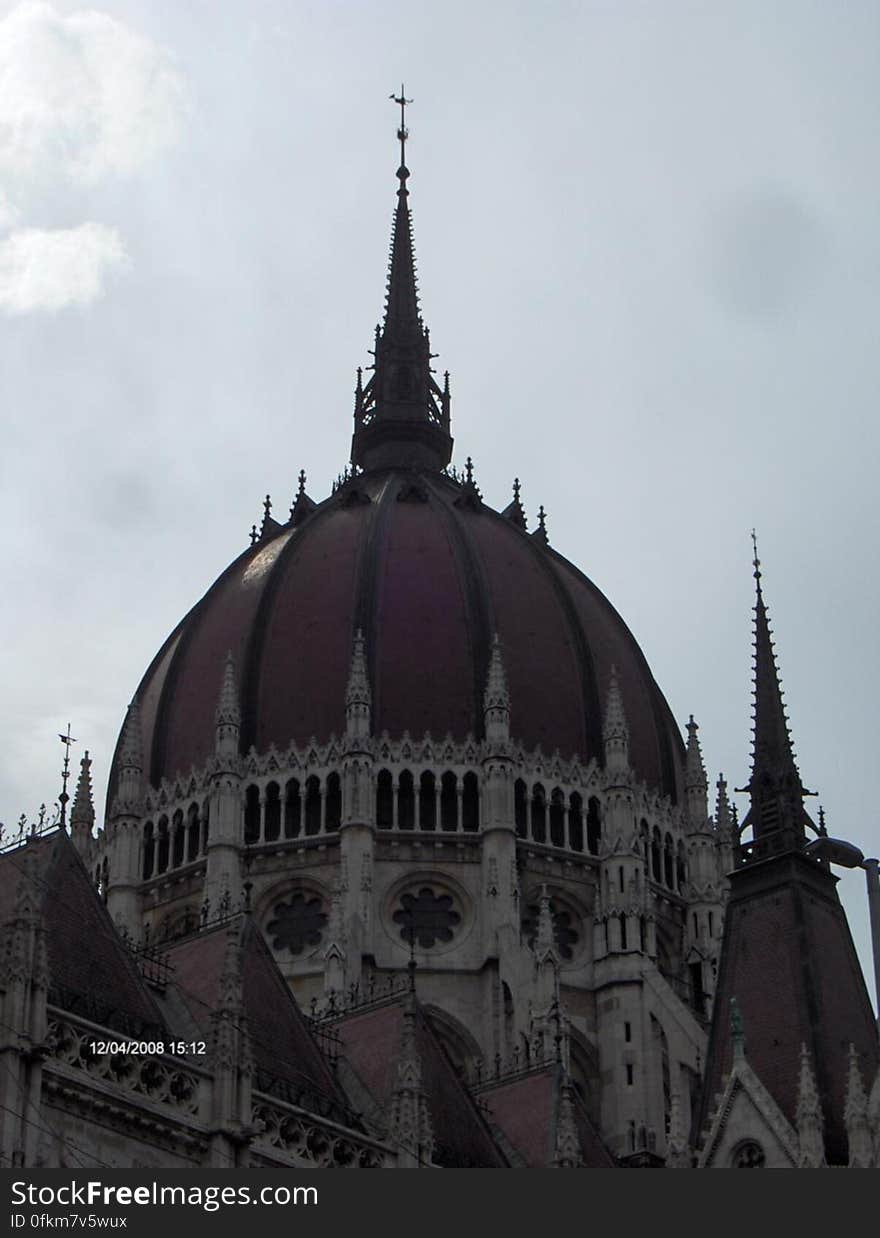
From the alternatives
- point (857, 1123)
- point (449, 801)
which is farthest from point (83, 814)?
point (857, 1123)

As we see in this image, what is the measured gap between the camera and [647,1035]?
59.8 m

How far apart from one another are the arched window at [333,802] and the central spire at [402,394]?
52.6 ft

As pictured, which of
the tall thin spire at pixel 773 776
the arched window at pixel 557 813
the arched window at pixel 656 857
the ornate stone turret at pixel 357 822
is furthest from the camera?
the arched window at pixel 656 857

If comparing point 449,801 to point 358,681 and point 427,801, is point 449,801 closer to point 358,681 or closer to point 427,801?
point 427,801

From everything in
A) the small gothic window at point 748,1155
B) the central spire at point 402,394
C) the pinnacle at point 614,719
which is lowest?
the small gothic window at point 748,1155

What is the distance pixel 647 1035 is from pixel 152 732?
677 inches

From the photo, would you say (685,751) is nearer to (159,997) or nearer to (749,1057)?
(749,1057)

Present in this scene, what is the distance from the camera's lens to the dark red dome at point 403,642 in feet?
215

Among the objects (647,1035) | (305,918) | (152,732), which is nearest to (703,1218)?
(647,1035)

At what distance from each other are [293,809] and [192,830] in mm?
2975

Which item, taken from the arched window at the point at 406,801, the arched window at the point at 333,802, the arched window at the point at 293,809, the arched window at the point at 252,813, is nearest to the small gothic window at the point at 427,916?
the arched window at the point at 406,801

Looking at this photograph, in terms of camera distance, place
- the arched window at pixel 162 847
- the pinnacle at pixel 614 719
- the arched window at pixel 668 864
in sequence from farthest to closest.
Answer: the arched window at pixel 668 864 → the pinnacle at pixel 614 719 → the arched window at pixel 162 847

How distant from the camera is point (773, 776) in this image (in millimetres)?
55719

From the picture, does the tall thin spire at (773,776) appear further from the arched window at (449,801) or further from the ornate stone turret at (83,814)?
the ornate stone turret at (83,814)
